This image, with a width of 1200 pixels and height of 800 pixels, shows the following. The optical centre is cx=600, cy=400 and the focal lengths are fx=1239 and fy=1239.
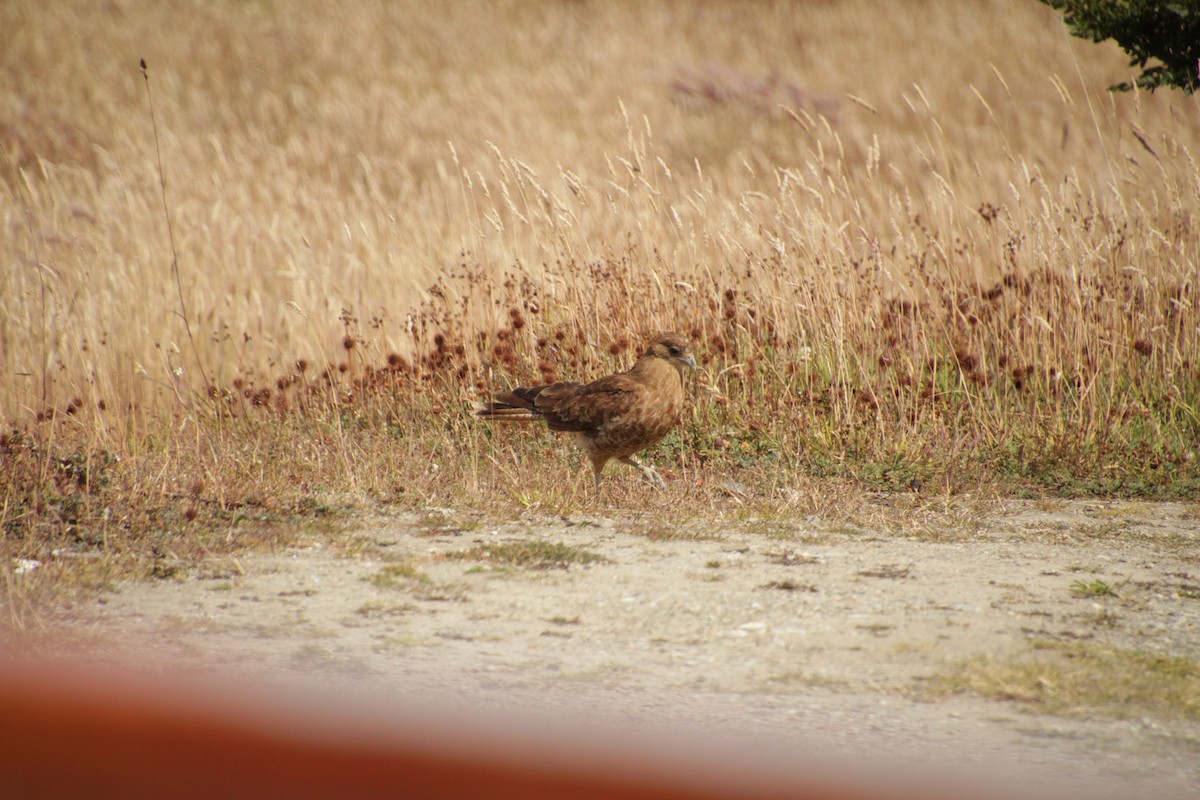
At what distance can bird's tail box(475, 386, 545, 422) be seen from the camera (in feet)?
22.1

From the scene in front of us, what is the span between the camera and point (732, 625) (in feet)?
13.5

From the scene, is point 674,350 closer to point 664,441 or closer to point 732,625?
point 664,441

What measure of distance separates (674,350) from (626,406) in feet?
1.53

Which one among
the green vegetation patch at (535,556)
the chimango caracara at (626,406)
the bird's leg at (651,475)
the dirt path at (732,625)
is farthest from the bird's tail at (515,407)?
the green vegetation patch at (535,556)

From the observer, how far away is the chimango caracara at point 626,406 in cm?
622

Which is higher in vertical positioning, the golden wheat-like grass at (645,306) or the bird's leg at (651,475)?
the golden wheat-like grass at (645,306)

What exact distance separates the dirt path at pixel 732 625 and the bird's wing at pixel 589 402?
0.69m

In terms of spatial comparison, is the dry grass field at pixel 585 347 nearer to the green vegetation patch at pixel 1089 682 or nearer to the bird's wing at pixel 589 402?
the bird's wing at pixel 589 402

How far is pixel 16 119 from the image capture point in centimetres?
1912

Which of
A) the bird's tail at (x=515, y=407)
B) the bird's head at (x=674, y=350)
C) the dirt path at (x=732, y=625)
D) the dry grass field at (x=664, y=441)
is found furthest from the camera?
the bird's tail at (x=515, y=407)

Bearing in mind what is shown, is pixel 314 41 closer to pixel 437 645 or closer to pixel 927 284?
pixel 927 284

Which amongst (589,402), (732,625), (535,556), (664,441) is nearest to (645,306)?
(664,441)

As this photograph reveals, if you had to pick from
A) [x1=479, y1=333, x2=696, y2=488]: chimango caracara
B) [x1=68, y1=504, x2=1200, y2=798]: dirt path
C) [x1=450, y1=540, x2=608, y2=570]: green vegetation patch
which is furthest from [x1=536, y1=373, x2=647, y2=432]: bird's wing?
[x1=450, y1=540, x2=608, y2=570]: green vegetation patch

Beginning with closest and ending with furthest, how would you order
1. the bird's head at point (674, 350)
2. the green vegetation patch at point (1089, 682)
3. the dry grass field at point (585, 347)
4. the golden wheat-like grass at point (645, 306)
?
the green vegetation patch at point (1089, 682) → the dry grass field at point (585, 347) → the bird's head at point (674, 350) → the golden wheat-like grass at point (645, 306)
